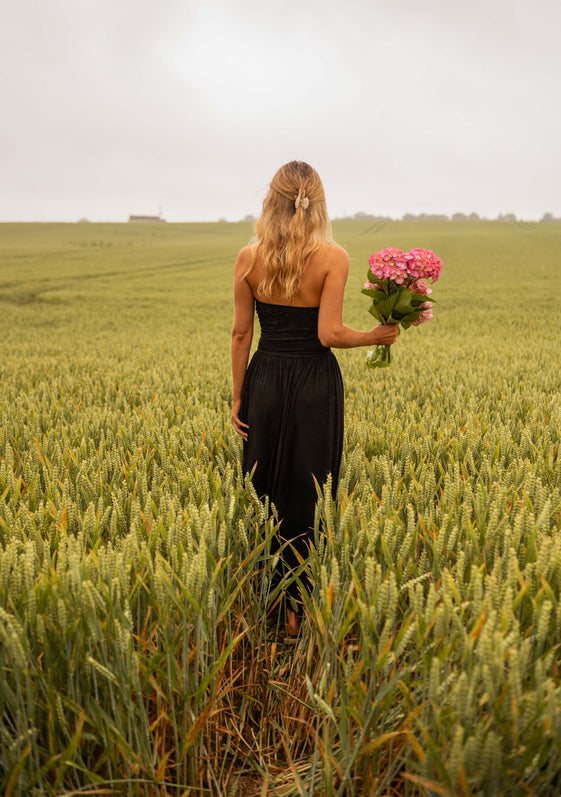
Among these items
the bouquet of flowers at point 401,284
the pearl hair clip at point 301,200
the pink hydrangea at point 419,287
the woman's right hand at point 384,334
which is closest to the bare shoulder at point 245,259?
the pearl hair clip at point 301,200

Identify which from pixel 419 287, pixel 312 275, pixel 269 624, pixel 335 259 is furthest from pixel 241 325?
pixel 269 624

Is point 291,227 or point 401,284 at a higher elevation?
point 291,227

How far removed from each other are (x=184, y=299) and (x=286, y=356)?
17095 millimetres

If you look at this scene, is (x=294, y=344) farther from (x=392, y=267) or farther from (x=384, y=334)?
(x=392, y=267)

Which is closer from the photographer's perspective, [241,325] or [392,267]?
[392,267]

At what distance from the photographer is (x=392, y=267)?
2395 millimetres

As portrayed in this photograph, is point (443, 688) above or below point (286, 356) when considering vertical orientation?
below

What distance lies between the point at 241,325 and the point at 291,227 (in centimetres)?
57

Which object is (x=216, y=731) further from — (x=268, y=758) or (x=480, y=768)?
(x=480, y=768)

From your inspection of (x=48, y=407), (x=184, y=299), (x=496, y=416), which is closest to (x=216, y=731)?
(x=496, y=416)

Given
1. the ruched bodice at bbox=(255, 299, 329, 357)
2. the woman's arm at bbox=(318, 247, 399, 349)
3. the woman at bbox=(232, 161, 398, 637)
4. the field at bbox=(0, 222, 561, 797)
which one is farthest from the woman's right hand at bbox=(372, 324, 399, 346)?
the field at bbox=(0, 222, 561, 797)

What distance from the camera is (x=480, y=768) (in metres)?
1.12

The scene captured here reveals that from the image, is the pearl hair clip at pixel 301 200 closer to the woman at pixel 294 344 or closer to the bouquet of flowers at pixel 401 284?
the woman at pixel 294 344

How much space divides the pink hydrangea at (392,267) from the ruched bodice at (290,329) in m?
0.36
